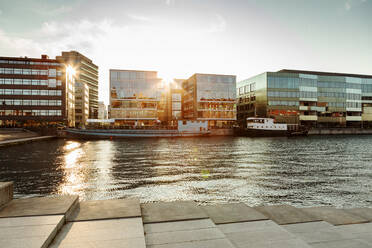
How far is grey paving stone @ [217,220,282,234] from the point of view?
5.36 meters

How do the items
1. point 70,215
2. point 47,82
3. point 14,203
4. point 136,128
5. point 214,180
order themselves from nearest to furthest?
point 70,215, point 14,203, point 214,180, point 136,128, point 47,82

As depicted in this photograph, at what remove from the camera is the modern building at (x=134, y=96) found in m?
104

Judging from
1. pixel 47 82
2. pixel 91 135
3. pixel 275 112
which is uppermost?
pixel 47 82

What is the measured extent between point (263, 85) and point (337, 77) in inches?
1544

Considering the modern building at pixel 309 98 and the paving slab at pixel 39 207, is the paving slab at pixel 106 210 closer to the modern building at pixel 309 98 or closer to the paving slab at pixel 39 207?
the paving slab at pixel 39 207

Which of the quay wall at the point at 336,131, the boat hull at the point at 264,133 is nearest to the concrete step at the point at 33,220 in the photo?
the boat hull at the point at 264,133

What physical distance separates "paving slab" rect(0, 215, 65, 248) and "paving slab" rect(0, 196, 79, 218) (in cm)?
22

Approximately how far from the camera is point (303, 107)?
114 meters

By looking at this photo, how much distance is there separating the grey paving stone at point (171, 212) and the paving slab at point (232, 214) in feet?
1.12

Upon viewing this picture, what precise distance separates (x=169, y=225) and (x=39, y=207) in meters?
3.18

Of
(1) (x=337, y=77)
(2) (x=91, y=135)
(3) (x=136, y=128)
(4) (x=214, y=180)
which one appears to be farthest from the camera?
(1) (x=337, y=77)

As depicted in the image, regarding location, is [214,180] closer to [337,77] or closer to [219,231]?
[219,231]

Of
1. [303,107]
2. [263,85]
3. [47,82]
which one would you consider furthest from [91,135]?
[303,107]

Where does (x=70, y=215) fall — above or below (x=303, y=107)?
below
